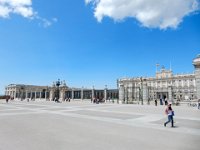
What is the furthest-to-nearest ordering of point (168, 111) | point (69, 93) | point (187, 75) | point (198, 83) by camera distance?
point (187, 75)
point (69, 93)
point (198, 83)
point (168, 111)

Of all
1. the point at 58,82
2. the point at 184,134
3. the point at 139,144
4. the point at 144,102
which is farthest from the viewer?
the point at 58,82

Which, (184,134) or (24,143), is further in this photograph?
(184,134)

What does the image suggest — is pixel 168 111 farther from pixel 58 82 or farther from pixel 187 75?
pixel 187 75

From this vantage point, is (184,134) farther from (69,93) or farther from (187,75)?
(187,75)

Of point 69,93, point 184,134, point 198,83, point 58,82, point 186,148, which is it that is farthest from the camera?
point 69,93

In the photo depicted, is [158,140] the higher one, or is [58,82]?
[58,82]

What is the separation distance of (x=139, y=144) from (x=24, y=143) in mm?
4396

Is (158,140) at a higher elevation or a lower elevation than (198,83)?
lower

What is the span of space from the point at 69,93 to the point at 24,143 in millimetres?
59572

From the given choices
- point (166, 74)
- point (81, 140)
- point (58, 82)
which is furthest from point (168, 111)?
point (166, 74)

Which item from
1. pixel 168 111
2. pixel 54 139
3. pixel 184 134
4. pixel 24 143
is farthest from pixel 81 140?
pixel 168 111

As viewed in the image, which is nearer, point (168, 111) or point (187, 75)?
point (168, 111)

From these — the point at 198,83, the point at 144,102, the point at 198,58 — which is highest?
the point at 198,58

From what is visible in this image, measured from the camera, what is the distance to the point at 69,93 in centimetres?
6631
